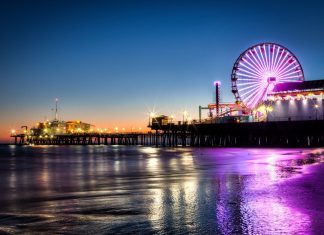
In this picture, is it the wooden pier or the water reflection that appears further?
the wooden pier

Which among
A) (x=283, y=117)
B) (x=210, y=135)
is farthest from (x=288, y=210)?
(x=210, y=135)

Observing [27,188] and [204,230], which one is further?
[27,188]

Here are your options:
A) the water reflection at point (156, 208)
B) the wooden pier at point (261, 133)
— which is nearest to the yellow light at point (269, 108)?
the wooden pier at point (261, 133)

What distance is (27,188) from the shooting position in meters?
21.0

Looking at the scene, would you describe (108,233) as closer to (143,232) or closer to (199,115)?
(143,232)

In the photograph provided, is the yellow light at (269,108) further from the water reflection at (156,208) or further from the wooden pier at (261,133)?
the water reflection at (156,208)

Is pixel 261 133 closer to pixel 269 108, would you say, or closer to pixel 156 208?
pixel 269 108

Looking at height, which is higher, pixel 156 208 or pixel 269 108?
pixel 269 108

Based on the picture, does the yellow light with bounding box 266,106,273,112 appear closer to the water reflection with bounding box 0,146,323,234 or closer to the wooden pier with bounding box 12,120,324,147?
the wooden pier with bounding box 12,120,324,147

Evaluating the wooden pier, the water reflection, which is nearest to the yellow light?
the wooden pier

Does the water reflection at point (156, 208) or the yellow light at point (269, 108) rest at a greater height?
the yellow light at point (269, 108)

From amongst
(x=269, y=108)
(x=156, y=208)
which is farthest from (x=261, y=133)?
(x=156, y=208)

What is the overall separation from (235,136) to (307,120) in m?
18.2

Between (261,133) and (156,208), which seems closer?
(156,208)
